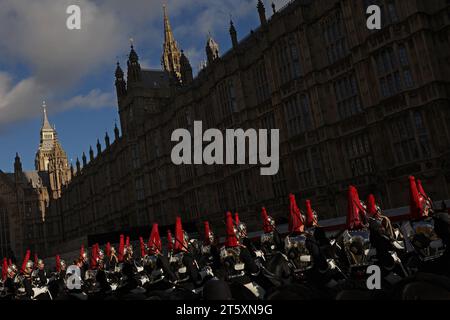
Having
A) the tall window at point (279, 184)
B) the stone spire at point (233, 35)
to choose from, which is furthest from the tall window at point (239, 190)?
the stone spire at point (233, 35)

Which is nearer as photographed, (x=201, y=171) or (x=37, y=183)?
(x=201, y=171)

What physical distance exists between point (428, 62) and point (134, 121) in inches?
1281

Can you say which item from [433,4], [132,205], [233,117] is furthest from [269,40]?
[132,205]

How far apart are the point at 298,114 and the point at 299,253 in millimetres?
17310

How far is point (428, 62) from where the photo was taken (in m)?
18.6

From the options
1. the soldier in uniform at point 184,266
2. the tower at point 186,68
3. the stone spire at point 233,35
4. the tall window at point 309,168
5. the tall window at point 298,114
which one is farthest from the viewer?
the tower at point 186,68

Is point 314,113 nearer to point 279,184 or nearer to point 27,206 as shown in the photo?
point 279,184

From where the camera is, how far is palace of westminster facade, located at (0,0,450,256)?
19078 mm

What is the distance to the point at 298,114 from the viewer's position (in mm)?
25578

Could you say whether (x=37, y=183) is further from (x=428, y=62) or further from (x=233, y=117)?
(x=428, y=62)

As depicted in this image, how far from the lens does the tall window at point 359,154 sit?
863 inches

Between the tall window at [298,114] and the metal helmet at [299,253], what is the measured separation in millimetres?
15967

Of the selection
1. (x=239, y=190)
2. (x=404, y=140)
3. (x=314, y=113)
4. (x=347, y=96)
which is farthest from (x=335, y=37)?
(x=239, y=190)

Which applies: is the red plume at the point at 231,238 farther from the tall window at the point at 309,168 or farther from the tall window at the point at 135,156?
the tall window at the point at 135,156
